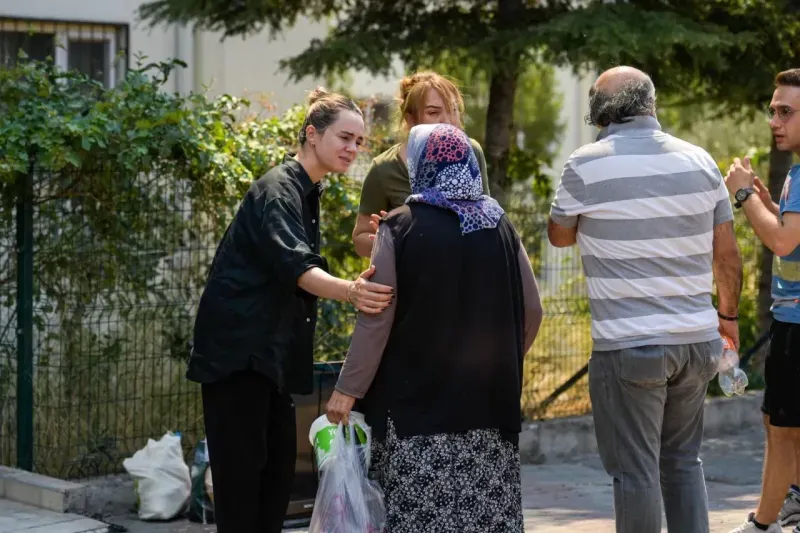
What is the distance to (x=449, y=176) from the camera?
4.08 metres

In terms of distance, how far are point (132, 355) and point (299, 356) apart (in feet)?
8.61

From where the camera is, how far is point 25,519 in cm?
604

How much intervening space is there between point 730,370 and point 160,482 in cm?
291

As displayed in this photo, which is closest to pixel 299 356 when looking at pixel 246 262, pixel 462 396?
pixel 246 262

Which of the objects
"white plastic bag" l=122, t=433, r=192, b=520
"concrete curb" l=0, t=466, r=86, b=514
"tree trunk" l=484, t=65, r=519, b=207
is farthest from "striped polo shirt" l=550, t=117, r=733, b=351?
"tree trunk" l=484, t=65, r=519, b=207

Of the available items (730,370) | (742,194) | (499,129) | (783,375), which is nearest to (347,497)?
(730,370)

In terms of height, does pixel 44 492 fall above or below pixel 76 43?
below

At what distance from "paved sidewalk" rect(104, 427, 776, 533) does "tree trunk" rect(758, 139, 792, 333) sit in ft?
4.46

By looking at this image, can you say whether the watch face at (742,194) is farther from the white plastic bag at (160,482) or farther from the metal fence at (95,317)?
the metal fence at (95,317)

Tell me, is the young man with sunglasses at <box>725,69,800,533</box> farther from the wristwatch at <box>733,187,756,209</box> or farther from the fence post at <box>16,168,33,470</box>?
the fence post at <box>16,168,33,470</box>

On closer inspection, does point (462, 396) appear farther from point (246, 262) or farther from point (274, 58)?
point (274, 58)

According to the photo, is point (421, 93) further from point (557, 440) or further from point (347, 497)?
point (557, 440)

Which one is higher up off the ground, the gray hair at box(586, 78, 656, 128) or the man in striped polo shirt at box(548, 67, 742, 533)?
the gray hair at box(586, 78, 656, 128)

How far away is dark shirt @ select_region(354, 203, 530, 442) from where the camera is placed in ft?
13.2
